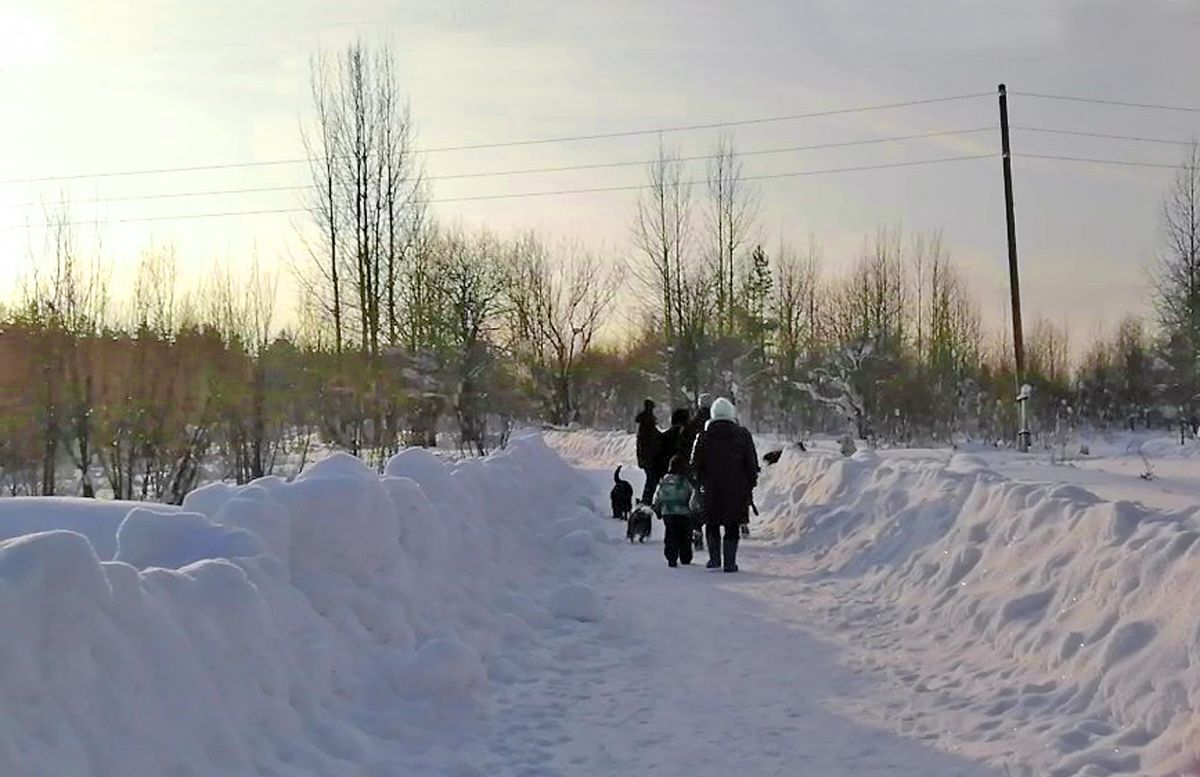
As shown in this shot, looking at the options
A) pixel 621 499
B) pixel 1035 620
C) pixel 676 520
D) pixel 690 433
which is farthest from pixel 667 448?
pixel 1035 620

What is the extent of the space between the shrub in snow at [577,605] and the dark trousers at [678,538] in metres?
3.33

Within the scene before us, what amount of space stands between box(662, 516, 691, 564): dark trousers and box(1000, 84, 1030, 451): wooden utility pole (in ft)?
51.5

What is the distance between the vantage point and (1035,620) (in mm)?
7523

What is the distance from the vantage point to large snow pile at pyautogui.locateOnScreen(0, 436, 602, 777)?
398 cm

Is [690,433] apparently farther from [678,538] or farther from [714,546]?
[714,546]

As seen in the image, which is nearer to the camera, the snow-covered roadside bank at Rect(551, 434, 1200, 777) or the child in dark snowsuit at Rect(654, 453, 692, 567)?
the snow-covered roadside bank at Rect(551, 434, 1200, 777)

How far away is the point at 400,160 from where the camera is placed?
31.0m

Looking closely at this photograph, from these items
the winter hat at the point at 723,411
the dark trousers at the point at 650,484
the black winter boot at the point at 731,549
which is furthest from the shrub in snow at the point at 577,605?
the dark trousers at the point at 650,484

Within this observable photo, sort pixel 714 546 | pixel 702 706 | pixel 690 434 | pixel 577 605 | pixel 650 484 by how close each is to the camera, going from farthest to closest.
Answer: pixel 650 484
pixel 690 434
pixel 714 546
pixel 577 605
pixel 702 706

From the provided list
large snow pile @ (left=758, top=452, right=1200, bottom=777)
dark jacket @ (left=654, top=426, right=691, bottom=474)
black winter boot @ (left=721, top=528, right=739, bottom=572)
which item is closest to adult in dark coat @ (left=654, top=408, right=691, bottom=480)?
dark jacket @ (left=654, top=426, right=691, bottom=474)

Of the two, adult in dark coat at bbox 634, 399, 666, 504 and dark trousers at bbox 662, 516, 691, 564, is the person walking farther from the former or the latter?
dark trousers at bbox 662, 516, 691, 564

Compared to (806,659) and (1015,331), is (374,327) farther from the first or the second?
(806,659)

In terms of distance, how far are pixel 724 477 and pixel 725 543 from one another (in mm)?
755

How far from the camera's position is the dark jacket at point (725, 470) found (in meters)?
12.3
